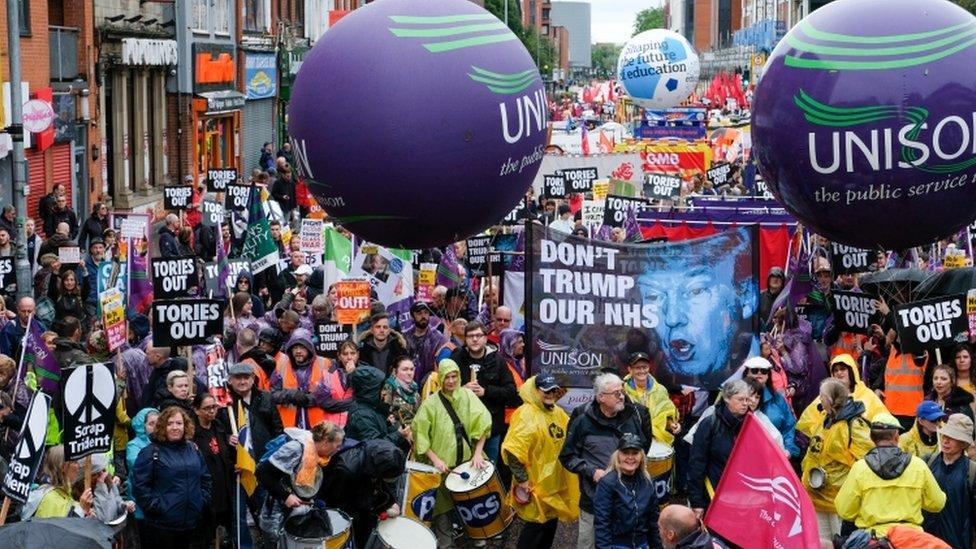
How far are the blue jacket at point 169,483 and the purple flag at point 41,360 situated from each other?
1.68 metres

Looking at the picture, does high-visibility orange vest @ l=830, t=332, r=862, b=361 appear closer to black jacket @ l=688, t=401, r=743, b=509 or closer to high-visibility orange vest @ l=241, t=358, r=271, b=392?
black jacket @ l=688, t=401, r=743, b=509

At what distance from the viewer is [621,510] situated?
28.6ft

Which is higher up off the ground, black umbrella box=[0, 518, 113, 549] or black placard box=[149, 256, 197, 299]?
black placard box=[149, 256, 197, 299]

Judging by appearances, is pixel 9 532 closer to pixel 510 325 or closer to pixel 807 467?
pixel 807 467

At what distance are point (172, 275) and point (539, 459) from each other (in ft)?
15.3

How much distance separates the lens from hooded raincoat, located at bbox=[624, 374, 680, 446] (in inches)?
424

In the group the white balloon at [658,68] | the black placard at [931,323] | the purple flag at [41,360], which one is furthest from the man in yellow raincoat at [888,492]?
the white balloon at [658,68]

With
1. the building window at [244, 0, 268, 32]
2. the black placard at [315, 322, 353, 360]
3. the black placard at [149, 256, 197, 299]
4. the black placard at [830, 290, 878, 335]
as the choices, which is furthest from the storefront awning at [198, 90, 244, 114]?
the black placard at [830, 290, 878, 335]

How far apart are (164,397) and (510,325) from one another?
12.0 feet

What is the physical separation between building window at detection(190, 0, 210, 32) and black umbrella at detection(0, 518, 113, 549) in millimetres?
30823

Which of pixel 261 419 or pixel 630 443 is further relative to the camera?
pixel 261 419

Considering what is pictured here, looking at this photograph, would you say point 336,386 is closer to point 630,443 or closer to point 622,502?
point 622,502

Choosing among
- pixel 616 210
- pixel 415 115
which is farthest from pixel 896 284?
pixel 415 115

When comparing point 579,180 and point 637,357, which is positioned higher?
point 579,180
